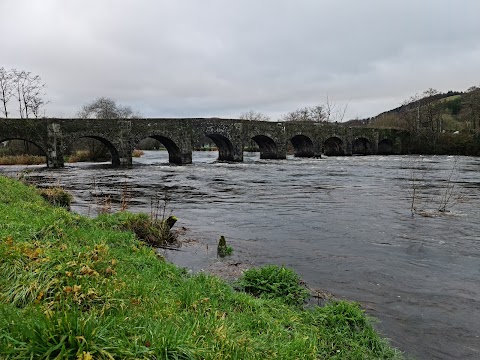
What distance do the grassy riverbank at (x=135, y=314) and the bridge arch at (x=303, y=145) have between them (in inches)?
1745

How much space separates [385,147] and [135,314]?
6327 cm

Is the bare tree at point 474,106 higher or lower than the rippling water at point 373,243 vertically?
higher

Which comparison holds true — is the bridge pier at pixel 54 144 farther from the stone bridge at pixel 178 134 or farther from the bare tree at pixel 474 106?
the bare tree at pixel 474 106

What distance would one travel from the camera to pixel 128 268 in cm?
497

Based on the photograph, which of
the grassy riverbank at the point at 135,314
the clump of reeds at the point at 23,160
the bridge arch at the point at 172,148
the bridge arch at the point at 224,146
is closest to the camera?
the grassy riverbank at the point at 135,314

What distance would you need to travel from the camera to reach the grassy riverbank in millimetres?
2568

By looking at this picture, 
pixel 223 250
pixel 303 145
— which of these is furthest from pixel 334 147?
pixel 223 250

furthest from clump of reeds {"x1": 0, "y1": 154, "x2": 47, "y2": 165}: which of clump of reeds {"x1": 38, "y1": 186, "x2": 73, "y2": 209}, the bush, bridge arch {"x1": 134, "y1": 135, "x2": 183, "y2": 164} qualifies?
the bush

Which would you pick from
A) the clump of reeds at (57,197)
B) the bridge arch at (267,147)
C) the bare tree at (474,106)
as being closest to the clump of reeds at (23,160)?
the bridge arch at (267,147)

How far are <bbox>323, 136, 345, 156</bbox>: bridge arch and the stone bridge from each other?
0.14 m

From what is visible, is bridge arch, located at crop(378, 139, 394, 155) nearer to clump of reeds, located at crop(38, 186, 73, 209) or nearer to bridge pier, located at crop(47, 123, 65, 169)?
bridge pier, located at crop(47, 123, 65, 169)

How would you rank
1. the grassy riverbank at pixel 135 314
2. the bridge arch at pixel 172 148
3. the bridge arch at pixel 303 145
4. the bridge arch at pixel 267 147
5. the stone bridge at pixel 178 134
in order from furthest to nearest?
the bridge arch at pixel 303 145 → the bridge arch at pixel 267 147 → the bridge arch at pixel 172 148 → the stone bridge at pixel 178 134 → the grassy riverbank at pixel 135 314

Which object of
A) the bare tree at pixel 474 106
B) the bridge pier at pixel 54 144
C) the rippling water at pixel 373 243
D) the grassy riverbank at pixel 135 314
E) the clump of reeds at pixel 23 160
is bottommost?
the rippling water at pixel 373 243

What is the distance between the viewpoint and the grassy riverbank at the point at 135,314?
2568 mm
